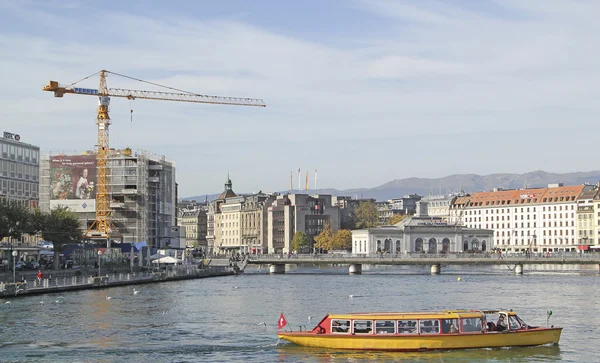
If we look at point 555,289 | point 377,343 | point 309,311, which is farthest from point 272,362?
Result: point 555,289

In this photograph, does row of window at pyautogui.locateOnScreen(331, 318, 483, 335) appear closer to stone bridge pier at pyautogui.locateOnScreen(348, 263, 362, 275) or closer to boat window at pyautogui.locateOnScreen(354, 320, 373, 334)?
boat window at pyautogui.locateOnScreen(354, 320, 373, 334)

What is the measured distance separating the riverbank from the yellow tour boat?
4975 cm

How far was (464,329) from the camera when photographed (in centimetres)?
6625

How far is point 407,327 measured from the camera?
66062mm

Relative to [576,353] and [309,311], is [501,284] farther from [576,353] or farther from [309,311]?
[576,353]

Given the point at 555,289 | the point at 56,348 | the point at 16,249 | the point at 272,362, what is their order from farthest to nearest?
the point at 16,249
the point at 555,289
the point at 56,348
the point at 272,362

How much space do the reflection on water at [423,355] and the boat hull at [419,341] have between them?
1.09ft

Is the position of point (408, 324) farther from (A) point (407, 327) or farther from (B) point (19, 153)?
(B) point (19, 153)

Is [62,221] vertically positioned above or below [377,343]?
above

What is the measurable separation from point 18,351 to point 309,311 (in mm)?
36749

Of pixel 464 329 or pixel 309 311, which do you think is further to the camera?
pixel 309 311

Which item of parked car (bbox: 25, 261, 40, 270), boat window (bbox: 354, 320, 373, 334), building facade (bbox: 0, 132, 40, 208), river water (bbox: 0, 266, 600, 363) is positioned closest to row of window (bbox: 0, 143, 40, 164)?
building facade (bbox: 0, 132, 40, 208)

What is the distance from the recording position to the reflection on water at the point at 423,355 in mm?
63781

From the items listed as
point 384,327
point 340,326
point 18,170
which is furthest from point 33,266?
point 384,327
